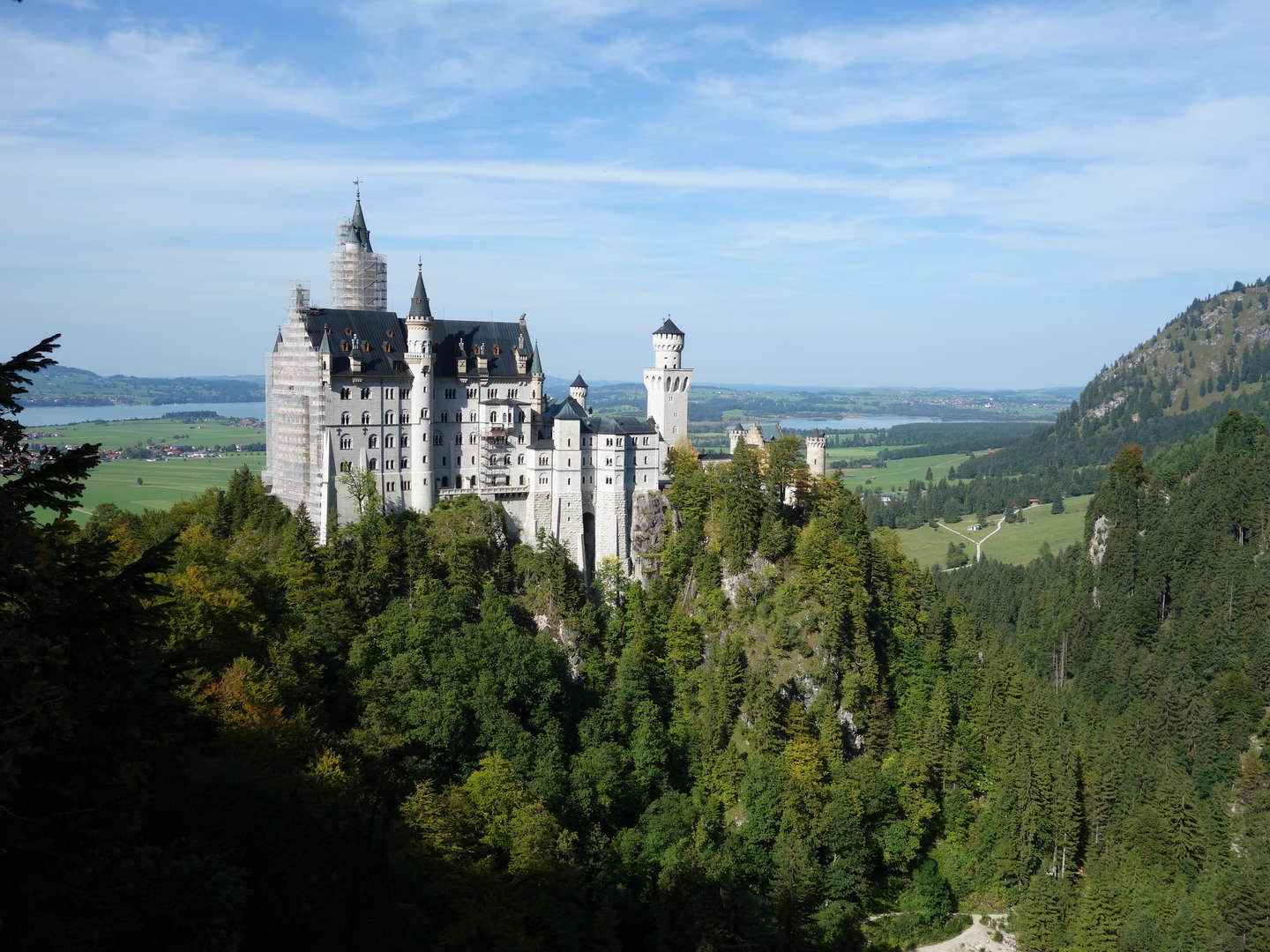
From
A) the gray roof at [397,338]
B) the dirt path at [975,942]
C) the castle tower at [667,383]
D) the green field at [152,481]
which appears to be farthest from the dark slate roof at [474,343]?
the dirt path at [975,942]

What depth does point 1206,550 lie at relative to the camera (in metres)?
103

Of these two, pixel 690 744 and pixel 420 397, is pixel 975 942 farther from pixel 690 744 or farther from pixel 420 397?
pixel 420 397

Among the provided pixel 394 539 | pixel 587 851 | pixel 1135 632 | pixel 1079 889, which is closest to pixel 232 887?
pixel 587 851

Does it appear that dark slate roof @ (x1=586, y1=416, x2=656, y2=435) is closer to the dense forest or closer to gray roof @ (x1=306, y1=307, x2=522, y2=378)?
the dense forest

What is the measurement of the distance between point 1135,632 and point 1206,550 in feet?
33.6

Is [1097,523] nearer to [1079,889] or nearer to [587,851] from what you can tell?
[1079,889]

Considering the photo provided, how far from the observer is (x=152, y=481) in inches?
4852

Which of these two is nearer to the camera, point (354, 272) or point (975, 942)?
point (975, 942)

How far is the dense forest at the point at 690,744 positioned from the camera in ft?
159


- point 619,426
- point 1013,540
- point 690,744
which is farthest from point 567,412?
point 1013,540

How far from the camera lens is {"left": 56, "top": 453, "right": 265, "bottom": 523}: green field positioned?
342ft

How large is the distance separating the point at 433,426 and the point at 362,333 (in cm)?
837

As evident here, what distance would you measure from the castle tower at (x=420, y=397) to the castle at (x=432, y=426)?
9cm

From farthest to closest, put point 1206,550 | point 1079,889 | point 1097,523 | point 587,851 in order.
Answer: point 1097,523
point 1206,550
point 1079,889
point 587,851
